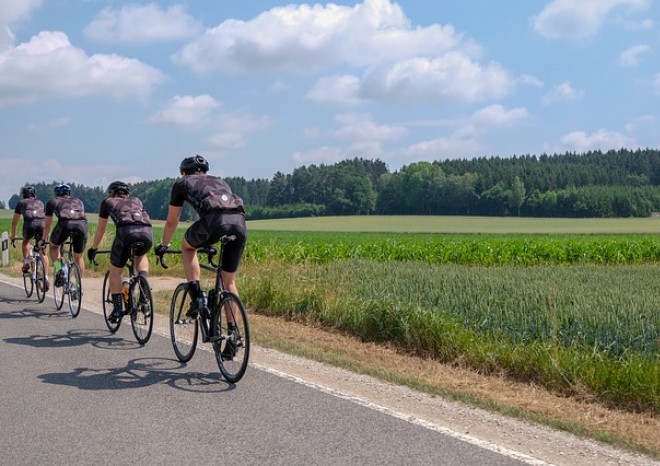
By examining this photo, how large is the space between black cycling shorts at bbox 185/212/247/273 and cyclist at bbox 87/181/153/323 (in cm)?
227

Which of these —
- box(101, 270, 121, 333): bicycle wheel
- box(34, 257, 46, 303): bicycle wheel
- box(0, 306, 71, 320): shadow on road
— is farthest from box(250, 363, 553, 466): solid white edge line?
box(34, 257, 46, 303): bicycle wheel

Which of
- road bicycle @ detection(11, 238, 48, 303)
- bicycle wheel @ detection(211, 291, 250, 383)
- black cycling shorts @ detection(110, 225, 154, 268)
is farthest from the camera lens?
road bicycle @ detection(11, 238, 48, 303)

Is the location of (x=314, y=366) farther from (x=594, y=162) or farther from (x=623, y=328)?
(x=594, y=162)

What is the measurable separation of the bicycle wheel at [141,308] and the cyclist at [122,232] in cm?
17

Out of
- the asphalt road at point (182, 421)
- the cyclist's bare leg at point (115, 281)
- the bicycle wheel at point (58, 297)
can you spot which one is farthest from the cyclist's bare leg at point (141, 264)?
the bicycle wheel at point (58, 297)

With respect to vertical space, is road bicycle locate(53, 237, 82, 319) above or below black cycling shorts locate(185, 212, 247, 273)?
below

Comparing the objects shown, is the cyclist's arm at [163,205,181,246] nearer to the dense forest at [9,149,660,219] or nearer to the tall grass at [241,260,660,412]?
the tall grass at [241,260,660,412]

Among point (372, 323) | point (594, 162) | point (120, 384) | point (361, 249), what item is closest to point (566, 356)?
point (372, 323)

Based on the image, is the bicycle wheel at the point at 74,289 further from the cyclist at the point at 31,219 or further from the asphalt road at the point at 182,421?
the asphalt road at the point at 182,421

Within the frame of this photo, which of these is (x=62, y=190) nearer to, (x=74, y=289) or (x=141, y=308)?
(x=74, y=289)

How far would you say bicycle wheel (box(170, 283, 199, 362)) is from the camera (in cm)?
738

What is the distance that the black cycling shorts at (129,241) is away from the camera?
8.72 metres

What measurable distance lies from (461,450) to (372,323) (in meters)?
5.12

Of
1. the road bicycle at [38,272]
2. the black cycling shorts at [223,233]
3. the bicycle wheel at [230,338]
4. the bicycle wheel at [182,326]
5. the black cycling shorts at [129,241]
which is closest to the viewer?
the bicycle wheel at [230,338]
